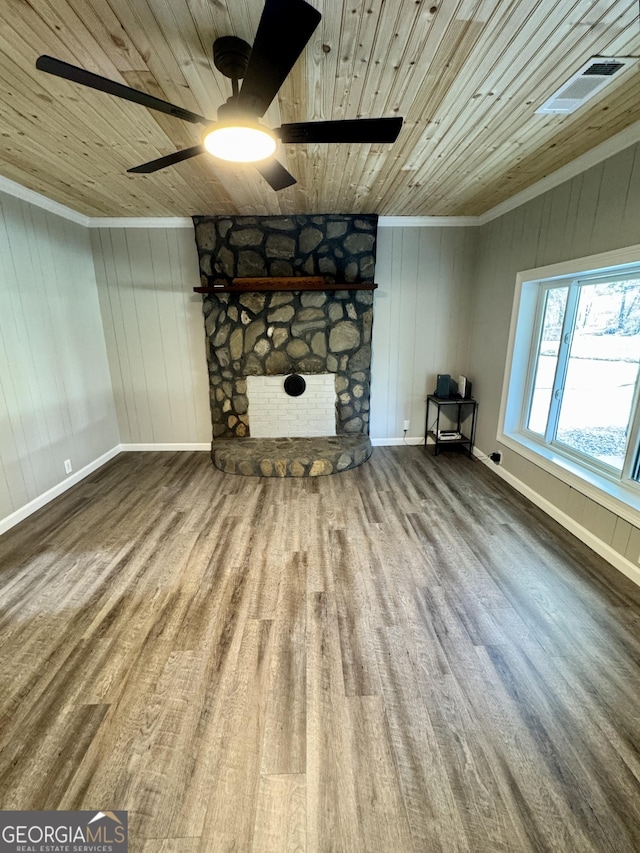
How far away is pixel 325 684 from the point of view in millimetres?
1592

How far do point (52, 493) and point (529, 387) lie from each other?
15.3 feet

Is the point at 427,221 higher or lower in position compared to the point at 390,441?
higher

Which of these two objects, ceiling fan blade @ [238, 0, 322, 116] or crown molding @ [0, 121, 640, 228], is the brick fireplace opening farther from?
ceiling fan blade @ [238, 0, 322, 116]

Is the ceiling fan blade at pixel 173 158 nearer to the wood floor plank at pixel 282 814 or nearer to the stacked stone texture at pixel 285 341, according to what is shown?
the stacked stone texture at pixel 285 341

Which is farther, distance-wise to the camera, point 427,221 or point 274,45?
point 427,221

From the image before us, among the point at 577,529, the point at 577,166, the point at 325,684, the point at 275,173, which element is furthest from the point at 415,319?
the point at 325,684

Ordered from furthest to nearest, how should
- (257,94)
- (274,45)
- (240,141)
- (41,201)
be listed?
(41,201)
(240,141)
(257,94)
(274,45)

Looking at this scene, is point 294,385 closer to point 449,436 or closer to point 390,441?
point 390,441

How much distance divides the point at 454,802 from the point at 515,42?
288cm

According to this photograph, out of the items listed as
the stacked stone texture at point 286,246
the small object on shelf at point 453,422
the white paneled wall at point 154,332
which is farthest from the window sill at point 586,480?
the white paneled wall at point 154,332

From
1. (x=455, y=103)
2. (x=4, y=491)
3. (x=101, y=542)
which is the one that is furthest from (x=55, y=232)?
(x=455, y=103)

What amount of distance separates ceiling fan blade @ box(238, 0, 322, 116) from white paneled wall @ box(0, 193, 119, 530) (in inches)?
108

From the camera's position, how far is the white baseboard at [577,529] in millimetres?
2221

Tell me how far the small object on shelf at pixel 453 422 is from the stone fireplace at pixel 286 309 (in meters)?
0.85
